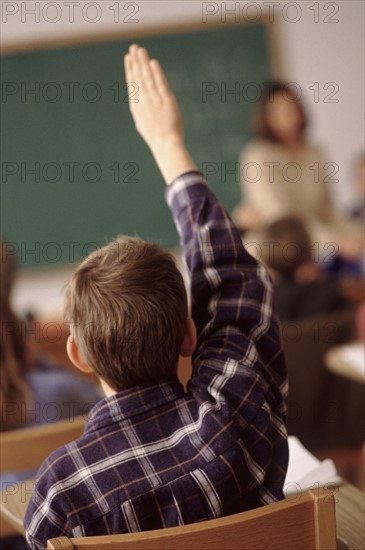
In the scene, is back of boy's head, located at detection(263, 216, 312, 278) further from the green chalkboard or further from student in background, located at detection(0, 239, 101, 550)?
the green chalkboard

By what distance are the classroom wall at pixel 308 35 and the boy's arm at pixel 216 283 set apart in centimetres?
408

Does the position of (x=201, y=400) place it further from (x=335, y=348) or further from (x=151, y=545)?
(x=335, y=348)

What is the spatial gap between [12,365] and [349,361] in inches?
41.1

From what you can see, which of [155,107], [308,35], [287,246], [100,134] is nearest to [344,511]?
[155,107]

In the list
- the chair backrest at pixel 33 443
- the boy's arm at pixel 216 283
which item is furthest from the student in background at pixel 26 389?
the boy's arm at pixel 216 283

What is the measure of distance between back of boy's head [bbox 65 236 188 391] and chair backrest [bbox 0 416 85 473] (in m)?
0.40

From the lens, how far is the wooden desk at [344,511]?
1354 mm

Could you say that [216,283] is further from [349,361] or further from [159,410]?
[349,361]

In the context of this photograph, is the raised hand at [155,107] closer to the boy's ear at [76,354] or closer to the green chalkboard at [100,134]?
the boy's ear at [76,354]

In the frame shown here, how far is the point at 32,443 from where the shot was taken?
1620 millimetres

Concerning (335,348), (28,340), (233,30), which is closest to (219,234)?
(28,340)

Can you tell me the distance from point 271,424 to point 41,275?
181 inches

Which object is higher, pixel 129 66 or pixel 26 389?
pixel 129 66

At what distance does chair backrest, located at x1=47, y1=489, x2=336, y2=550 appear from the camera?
102 cm
